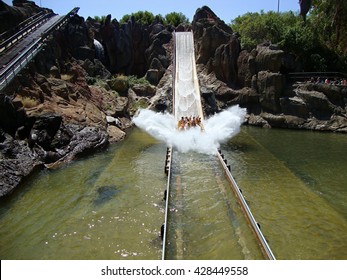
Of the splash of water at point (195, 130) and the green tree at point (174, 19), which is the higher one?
the green tree at point (174, 19)

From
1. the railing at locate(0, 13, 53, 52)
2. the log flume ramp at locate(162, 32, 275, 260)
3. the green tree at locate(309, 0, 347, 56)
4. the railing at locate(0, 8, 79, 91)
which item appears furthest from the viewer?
the green tree at locate(309, 0, 347, 56)

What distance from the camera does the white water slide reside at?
2632cm

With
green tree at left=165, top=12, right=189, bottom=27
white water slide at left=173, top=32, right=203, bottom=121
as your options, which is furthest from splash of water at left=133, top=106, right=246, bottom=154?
green tree at left=165, top=12, right=189, bottom=27

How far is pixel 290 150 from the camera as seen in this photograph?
1977cm

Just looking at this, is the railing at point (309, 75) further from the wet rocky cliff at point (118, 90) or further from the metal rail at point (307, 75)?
the wet rocky cliff at point (118, 90)

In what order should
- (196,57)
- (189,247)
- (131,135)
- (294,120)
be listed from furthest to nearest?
(196,57) < (294,120) < (131,135) < (189,247)

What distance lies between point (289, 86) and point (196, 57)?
12.2 metres

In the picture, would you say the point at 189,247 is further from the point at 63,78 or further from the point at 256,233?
the point at 63,78

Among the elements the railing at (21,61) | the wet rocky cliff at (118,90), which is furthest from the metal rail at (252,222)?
the railing at (21,61)

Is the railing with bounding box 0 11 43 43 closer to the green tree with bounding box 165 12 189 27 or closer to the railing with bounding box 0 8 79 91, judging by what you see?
the railing with bounding box 0 8 79 91

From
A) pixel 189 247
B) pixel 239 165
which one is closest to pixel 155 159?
pixel 239 165

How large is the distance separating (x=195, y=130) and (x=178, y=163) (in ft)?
17.0

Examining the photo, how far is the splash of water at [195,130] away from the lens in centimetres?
1889

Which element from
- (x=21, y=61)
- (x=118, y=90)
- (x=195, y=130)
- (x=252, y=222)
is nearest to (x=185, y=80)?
(x=118, y=90)
